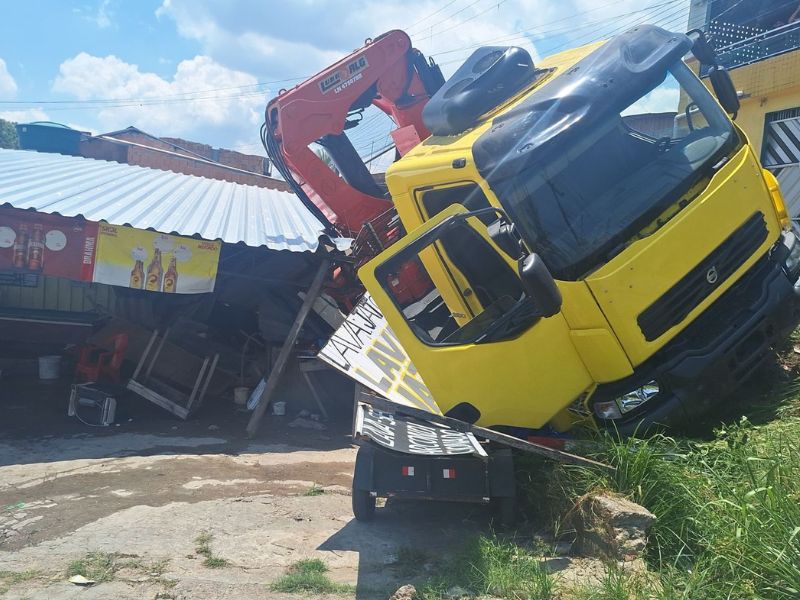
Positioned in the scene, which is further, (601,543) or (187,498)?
(187,498)

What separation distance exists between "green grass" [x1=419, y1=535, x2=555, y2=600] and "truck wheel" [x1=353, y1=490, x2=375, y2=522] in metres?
0.93

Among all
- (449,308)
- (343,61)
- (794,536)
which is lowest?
Answer: (794,536)

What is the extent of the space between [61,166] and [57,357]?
4206 millimetres

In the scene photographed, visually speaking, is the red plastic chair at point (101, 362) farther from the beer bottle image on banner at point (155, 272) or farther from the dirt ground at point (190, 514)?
the beer bottle image on banner at point (155, 272)

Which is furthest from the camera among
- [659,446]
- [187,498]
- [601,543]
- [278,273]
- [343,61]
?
[278,273]

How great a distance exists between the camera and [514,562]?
369 cm

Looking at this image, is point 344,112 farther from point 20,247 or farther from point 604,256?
point 604,256

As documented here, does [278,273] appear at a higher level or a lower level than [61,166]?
lower

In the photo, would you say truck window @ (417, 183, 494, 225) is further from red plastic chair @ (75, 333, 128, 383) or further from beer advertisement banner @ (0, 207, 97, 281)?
red plastic chair @ (75, 333, 128, 383)

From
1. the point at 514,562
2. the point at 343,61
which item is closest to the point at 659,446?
the point at 514,562

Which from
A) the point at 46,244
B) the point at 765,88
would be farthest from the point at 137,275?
the point at 765,88

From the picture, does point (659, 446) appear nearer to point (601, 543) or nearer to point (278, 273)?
point (601, 543)

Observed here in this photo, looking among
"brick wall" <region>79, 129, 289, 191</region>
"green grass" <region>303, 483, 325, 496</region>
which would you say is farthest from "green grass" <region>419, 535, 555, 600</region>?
"brick wall" <region>79, 129, 289, 191</region>

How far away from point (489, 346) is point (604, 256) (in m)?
0.92
